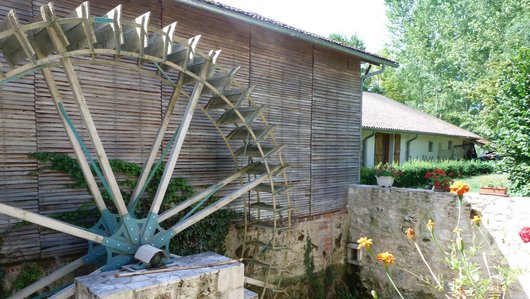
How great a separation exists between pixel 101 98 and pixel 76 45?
1057 mm

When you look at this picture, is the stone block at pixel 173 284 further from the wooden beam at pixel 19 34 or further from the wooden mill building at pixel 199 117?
the wooden beam at pixel 19 34

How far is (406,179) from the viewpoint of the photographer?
951 centimetres

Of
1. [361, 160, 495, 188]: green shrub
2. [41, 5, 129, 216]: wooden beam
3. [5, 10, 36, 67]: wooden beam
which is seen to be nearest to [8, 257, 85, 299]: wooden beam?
[41, 5, 129, 216]: wooden beam

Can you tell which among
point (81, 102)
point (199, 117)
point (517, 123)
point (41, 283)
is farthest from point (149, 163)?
point (517, 123)

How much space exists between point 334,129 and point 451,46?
1494 cm

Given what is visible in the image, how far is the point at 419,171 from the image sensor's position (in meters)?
9.95

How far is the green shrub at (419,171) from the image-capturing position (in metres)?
8.38

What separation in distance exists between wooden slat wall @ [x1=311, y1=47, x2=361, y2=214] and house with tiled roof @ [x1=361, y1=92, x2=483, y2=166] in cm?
345

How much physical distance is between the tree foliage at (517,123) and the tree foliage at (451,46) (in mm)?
7693

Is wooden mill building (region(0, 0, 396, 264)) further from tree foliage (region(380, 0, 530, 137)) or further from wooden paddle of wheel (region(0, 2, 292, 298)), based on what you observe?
tree foliage (region(380, 0, 530, 137))

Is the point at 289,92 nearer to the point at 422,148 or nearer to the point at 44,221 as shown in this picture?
the point at 44,221

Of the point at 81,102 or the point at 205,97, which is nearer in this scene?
the point at 81,102

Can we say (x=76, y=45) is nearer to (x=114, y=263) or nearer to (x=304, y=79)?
(x=114, y=263)

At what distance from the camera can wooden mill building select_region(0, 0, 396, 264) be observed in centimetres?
389
